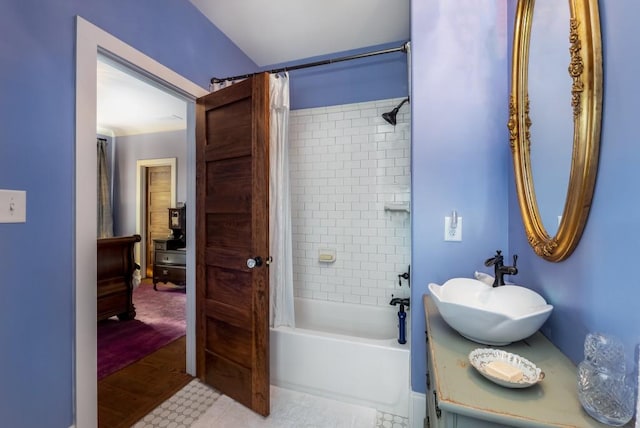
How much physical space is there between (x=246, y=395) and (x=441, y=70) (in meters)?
2.18

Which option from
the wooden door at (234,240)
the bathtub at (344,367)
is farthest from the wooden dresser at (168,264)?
the bathtub at (344,367)

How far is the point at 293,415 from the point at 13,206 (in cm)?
174

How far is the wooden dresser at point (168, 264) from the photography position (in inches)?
162

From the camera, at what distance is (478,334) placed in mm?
846

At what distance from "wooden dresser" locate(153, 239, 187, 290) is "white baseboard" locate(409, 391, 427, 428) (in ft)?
11.7

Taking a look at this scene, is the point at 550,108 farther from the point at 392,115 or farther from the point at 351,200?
the point at 351,200

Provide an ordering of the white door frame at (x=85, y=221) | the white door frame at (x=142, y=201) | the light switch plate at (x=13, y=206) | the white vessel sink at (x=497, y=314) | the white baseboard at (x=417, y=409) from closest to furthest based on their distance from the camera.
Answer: the white vessel sink at (x=497, y=314) < the light switch plate at (x=13, y=206) < the white door frame at (x=85, y=221) < the white baseboard at (x=417, y=409) < the white door frame at (x=142, y=201)

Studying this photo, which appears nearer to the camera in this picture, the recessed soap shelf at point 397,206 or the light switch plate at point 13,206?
the light switch plate at point 13,206

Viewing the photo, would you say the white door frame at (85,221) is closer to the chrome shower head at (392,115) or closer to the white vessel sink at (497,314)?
the white vessel sink at (497,314)

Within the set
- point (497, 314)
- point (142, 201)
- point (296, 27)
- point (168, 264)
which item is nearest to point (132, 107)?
point (142, 201)

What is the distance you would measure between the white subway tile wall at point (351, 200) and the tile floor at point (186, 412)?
93cm

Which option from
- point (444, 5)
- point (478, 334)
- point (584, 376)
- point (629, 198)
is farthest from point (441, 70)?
point (584, 376)

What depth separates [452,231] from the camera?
140 centimetres

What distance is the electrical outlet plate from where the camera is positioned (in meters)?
1.39
